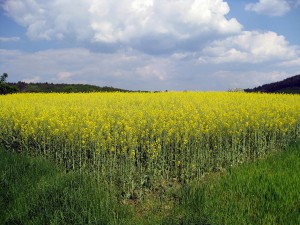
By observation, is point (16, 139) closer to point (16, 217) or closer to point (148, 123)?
point (148, 123)

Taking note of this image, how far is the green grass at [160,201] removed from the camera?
7.00 meters

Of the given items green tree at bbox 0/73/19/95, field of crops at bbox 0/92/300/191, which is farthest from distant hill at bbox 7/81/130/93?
field of crops at bbox 0/92/300/191

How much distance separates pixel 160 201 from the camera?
862 centimetres

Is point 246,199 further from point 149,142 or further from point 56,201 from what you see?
point 149,142

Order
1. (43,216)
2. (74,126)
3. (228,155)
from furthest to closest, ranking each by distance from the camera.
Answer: (74,126)
(228,155)
(43,216)

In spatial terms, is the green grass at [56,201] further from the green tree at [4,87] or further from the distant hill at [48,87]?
the distant hill at [48,87]

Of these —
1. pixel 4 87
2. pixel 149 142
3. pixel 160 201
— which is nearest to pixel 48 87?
pixel 4 87

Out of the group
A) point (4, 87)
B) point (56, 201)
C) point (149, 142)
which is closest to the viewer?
point (56, 201)

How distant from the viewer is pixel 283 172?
9234mm

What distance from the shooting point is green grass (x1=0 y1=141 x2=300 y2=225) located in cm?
700

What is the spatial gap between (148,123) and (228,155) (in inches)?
122

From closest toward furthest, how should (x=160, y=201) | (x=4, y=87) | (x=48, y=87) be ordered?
1. (x=160, y=201)
2. (x=4, y=87)
3. (x=48, y=87)

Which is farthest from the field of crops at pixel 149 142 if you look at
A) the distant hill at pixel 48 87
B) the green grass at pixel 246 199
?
the distant hill at pixel 48 87

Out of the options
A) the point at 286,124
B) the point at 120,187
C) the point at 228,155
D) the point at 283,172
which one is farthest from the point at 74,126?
the point at 286,124
